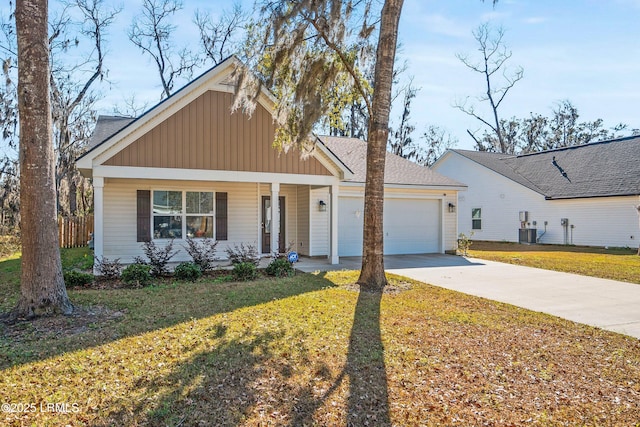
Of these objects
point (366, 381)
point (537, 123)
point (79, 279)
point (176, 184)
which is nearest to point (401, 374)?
point (366, 381)

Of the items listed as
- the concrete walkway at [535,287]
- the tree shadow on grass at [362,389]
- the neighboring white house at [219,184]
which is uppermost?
the neighboring white house at [219,184]

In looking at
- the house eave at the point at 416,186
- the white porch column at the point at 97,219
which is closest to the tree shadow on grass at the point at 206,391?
the white porch column at the point at 97,219

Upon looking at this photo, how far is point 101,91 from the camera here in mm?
24375

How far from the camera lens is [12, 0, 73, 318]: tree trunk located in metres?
5.48

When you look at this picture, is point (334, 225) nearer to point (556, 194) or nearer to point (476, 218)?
point (556, 194)

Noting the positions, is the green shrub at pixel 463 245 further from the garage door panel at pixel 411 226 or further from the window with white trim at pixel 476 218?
the window with white trim at pixel 476 218

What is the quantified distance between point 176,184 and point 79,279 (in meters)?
4.35

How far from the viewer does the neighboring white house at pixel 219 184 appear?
10062 mm

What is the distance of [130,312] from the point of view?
6.23 meters

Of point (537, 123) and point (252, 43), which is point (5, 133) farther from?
point (537, 123)

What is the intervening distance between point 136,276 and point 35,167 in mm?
3513

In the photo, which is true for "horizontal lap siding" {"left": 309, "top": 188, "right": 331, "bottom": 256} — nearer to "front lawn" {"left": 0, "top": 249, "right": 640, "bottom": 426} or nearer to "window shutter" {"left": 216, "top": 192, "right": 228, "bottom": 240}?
"window shutter" {"left": 216, "top": 192, "right": 228, "bottom": 240}

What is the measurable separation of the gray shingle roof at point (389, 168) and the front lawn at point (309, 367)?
839 cm

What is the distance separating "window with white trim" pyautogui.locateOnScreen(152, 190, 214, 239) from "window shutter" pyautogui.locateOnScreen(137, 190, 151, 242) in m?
0.16
